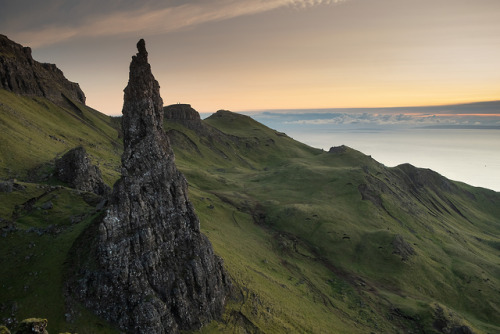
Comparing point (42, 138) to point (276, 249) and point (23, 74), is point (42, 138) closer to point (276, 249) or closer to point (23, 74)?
point (23, 74)

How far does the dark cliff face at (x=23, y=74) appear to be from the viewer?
156m

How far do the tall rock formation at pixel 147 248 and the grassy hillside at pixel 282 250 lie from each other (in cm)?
354

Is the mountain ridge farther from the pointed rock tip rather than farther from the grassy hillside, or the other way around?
the pointed rock tip

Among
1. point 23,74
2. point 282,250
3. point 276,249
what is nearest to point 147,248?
point 276,249

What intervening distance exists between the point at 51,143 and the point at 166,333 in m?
103

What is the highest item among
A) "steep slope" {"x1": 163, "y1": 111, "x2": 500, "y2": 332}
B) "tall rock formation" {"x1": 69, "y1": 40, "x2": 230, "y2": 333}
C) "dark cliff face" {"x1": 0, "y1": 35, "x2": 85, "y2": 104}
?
"dark cliff face" {"x1": 0, "y1": 35, "x2": 85, "y2": 104}

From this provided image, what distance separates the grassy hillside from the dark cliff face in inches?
428

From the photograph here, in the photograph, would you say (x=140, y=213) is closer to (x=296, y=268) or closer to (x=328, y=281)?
(x=296, y=268)

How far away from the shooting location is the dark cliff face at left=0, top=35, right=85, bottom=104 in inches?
6161

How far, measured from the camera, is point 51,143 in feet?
396

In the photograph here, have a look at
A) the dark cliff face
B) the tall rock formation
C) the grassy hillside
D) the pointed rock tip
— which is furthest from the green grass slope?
the pointed rock tip

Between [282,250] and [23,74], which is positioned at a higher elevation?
[23,74]

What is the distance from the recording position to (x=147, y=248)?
53.7 m

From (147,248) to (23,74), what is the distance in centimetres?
17024
